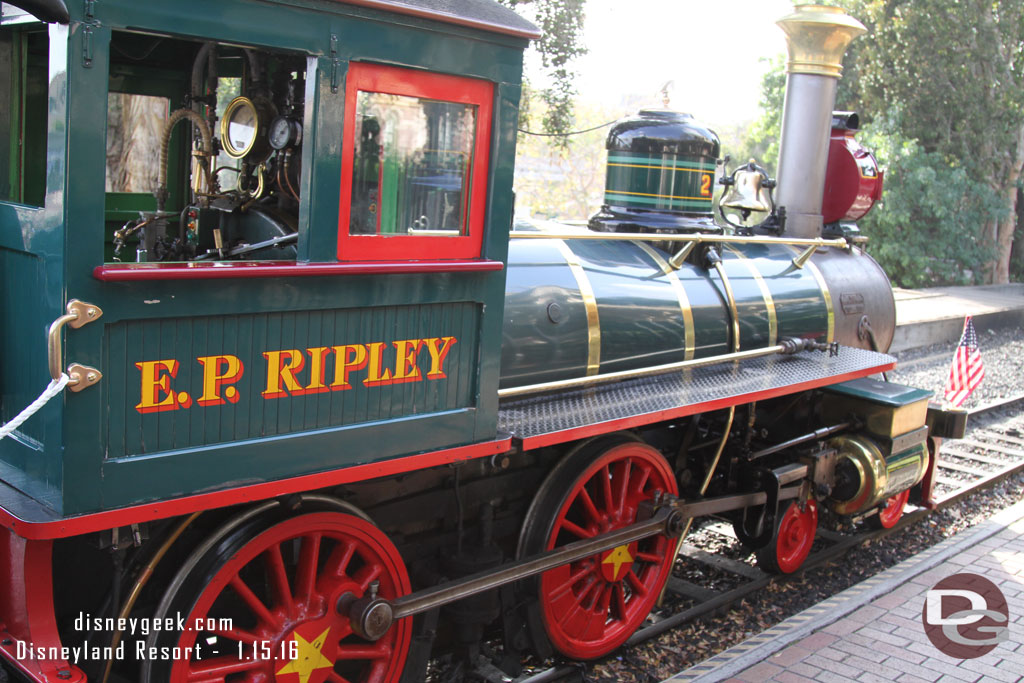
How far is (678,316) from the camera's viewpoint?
506cm

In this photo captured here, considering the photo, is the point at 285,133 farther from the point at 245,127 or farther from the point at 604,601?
the point at 604,601

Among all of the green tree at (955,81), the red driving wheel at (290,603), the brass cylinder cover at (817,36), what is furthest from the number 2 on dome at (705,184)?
the green tree at (955,81)

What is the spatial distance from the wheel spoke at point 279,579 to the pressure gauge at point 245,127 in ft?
5.13

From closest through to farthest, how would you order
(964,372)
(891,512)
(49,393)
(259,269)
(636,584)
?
(49,393) < (259,269) < (636,584) < (891,512) < (964,372)

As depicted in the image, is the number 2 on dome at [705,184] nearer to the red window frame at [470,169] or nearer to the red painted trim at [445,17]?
the red painted trim at [445,17]

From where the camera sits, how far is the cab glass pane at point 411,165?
3.06 meters

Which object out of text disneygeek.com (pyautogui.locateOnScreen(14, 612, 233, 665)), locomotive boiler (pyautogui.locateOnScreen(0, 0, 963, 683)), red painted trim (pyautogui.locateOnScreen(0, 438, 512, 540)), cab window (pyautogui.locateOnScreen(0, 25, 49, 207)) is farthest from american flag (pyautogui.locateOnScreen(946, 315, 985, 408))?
cab window (pyautogui.locateOnScreen(0, 25, 49, 207))

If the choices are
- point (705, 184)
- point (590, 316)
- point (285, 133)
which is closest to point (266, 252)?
point (285, 133)

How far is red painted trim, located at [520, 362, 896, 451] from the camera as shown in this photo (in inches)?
150

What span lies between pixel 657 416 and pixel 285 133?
2.13 m

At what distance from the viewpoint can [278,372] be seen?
116 inches

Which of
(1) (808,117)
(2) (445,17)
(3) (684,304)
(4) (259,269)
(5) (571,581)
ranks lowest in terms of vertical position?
(5) (571,581)

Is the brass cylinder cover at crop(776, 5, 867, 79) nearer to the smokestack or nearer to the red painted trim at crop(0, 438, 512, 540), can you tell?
the smokestack

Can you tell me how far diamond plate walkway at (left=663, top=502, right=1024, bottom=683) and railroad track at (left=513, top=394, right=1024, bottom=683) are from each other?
468 mm
